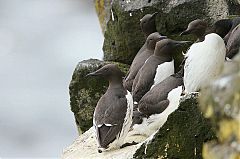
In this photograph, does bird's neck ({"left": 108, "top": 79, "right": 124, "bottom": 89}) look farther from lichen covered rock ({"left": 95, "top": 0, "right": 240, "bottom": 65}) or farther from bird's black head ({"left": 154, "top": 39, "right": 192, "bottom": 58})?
lichen covered rock ({"left": 95, "top": 0, "right": 240, "bottom": 65})

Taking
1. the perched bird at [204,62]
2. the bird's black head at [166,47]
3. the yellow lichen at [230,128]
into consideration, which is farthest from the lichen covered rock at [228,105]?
the bird's black head at [166,47]

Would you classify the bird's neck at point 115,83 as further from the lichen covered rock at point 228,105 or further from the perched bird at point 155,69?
the lichen covered rock at point 228,105

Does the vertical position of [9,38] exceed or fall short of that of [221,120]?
it falls short

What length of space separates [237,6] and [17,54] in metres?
10.3

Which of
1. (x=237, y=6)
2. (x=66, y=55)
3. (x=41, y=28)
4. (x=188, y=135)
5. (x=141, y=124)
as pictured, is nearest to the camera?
(x=188, y=135)

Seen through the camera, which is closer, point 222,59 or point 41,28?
point 222,59

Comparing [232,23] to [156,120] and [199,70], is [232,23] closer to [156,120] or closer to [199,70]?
[156,120]

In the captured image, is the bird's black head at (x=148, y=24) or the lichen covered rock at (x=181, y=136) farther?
the bird's black head at (x=148, y=24)

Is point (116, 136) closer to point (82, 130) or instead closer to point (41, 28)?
point (82, 130)

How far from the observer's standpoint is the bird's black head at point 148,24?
30.9 ft

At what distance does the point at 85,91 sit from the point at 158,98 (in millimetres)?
2682

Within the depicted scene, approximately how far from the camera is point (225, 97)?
9.27 feet

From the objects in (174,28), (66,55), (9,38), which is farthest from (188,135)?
(9,38)

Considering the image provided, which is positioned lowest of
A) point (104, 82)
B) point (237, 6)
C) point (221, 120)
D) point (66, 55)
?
point (66, 55)
